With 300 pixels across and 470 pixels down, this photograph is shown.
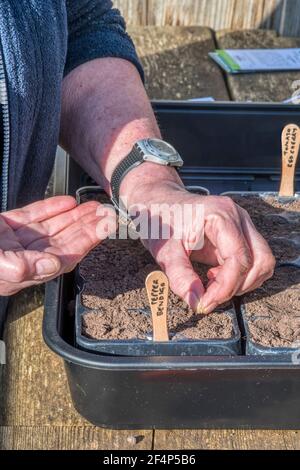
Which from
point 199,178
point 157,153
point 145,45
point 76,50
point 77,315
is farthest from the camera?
point 145,45

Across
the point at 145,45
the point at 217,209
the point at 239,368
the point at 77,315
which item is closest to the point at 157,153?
the point at 217,209

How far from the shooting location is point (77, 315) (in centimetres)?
97

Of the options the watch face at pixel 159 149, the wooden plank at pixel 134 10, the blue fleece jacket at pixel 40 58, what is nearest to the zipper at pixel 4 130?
the blue fleece jacket at pixel 40 58

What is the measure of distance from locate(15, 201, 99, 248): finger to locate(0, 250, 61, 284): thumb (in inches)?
4.6

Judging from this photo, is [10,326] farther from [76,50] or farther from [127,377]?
[76,50]

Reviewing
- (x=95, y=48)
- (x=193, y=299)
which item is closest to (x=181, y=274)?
(x=193, y=299)

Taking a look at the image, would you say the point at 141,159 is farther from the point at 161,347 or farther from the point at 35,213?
the point at 161,347

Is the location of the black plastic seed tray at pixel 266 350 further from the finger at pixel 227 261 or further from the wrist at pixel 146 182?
the wrist at pixel 146 182

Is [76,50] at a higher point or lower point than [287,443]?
higher

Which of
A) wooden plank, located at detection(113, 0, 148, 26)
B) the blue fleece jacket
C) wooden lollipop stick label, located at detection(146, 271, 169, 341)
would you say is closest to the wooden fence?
wooden plank, located at detection(113, 0, 148, 26)

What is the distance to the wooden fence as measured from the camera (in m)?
2.04

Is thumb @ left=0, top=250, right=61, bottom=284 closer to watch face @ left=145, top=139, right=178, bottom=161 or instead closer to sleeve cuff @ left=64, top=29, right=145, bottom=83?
watch face @ left=145, top=139, right=178, bottom=161

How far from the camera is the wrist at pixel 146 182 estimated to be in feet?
3.61

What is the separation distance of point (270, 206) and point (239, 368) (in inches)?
16.9
